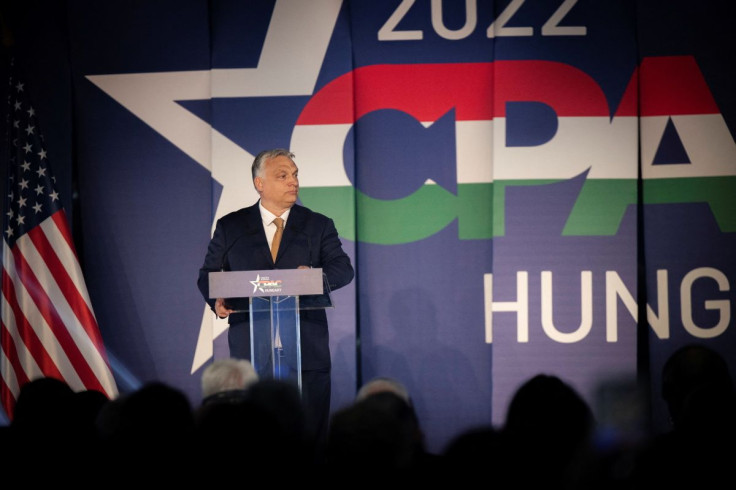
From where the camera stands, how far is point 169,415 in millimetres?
2305

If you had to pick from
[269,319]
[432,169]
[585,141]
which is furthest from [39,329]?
[585,141]

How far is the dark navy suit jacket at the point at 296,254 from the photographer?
4.50 metres

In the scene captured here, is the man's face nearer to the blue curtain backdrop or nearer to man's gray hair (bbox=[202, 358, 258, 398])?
the blue curtain backdrop

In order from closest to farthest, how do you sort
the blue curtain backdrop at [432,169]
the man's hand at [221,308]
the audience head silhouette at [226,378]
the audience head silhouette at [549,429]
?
the audience head silhouette at [549,429] < the audience head silhouette at [226,378] < the man's hand at [221,308] < the blue curtain backdrop at [432,169]

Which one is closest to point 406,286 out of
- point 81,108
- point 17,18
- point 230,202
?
point 230,202

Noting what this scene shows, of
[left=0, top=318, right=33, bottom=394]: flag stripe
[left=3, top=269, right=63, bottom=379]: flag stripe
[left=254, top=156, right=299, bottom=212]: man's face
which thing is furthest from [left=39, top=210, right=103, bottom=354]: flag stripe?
[left=254, top=156, right=299, bottom=212]: man's face

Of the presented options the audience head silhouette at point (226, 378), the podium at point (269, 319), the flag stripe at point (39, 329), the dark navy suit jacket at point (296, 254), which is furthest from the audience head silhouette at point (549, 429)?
the flag stripe at point (39, 329)

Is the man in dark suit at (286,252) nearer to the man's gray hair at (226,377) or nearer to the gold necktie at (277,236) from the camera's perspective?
the gold necktie at (277,236)

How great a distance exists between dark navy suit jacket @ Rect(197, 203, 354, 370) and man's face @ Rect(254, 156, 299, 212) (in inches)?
3.0

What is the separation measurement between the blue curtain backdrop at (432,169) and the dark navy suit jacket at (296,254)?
3.34 feet

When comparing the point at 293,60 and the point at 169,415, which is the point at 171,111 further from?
the point at 169,415

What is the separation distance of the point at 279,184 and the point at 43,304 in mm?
2052

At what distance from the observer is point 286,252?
15.0ft

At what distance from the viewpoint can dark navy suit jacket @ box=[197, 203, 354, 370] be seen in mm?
4500
